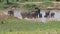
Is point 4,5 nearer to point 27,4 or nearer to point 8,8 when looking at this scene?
point 8,8

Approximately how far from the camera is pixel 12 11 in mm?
3369

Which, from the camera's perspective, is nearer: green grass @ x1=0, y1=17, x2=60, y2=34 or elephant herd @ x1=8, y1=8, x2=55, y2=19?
green grass @ x1=0, y1=17, x2=60, y2=34

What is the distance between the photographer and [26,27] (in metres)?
3.15

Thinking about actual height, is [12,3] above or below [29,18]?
above

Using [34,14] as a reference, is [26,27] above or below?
below

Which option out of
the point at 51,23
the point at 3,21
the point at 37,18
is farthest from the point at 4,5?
the point at 51,23

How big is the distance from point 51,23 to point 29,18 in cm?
37

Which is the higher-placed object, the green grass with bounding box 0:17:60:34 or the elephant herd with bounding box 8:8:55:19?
the elephant herd with bounding box 8:8:55:19

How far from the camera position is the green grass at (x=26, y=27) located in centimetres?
307

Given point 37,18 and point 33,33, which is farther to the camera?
point 37,18

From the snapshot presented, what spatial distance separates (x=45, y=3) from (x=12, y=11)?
0.56 meters

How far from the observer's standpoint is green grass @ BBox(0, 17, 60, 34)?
10.1 feet

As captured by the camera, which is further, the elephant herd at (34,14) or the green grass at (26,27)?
the elephant herd at (34,14)

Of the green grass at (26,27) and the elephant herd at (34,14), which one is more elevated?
the elephant herd at (34,14)
